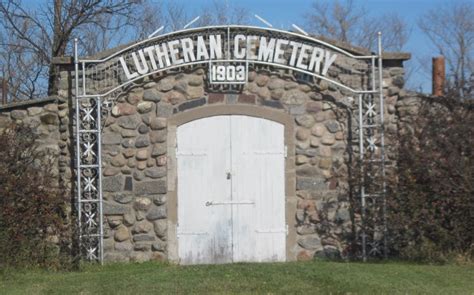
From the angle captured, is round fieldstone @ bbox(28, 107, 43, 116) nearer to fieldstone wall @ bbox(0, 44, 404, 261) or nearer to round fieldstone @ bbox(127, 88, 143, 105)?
fieldstone wall @ bbox(0, 44, 404, 261)

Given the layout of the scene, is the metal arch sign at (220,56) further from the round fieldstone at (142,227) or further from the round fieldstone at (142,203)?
the round fieldstone at (142,227)

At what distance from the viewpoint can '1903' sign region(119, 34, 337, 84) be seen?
12.6 metres

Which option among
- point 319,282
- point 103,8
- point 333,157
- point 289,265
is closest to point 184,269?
point 289,265

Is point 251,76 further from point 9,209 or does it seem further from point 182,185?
point 9,209

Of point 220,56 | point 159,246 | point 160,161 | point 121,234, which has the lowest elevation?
point 159,246

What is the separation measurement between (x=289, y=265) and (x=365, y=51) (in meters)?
3.84

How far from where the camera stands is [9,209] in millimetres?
11891

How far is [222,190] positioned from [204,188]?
29 centimetres

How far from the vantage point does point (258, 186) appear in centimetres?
1267

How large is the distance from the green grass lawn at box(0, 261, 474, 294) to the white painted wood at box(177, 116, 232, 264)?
1099 millimetres

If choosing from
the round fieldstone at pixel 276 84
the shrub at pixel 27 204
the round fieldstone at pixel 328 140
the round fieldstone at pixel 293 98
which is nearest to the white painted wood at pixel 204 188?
the round fieldstone at pixel 276 84

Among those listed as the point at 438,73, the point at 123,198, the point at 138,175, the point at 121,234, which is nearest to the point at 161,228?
the point at 121,234

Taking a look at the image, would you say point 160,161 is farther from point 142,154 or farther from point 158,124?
point 158,124

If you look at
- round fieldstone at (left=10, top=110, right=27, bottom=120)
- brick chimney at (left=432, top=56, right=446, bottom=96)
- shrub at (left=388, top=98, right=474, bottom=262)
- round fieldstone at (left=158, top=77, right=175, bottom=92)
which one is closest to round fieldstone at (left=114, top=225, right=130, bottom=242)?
round fieldstone at (left=158, top=77, right=175, bottom=92)
